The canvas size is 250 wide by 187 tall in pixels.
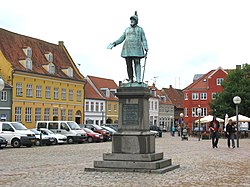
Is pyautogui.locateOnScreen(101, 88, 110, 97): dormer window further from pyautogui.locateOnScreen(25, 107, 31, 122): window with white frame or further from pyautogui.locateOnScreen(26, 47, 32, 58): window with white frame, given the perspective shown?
pyautogui.locateOnScreen(25, 107, 31, 122): window with white frame

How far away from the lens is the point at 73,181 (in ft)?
39.2

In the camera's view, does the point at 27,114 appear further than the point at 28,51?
No

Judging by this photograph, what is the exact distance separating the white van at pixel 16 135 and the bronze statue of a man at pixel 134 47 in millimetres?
17487

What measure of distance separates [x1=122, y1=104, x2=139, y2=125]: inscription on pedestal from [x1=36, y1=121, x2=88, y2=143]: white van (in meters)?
23.7

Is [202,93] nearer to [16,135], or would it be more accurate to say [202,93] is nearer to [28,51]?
[28,51]

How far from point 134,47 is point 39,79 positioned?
4561 cm

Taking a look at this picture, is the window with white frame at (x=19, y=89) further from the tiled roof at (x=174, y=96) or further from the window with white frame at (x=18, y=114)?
the tiled roof at (x=174, y=96)

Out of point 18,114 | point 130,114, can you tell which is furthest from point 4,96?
point 130,114

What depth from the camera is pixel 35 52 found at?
62.6m

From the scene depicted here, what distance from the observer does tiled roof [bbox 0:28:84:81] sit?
187 ft

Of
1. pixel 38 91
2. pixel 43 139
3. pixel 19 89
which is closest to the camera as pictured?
pixel 43 139

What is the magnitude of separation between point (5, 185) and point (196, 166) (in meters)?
7.07

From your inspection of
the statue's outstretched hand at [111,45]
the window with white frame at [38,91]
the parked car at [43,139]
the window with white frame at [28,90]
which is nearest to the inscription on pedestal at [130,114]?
the statue's outstretched hand at [111,45]

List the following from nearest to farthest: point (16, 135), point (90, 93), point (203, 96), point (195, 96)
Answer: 1. point (16, 135)
2. point (90, 93)
3. point (203, 96)
4. point (195, 96)
